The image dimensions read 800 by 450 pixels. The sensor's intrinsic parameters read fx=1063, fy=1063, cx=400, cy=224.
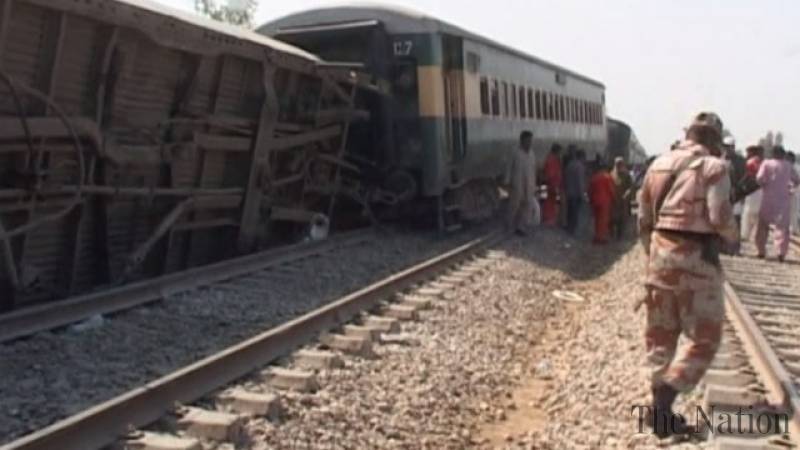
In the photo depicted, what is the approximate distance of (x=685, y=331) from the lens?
5348 millimetres

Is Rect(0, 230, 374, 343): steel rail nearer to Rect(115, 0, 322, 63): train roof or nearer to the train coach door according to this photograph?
Rect(115, 0, 322, 63): train roof

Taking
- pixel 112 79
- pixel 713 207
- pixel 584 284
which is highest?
pixel 112 79

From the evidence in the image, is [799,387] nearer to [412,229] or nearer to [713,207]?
[713,207]

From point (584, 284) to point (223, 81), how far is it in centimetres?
512

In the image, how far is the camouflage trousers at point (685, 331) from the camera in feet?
17.2

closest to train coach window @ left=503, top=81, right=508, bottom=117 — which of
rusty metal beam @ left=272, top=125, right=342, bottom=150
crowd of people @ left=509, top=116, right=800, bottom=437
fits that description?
rusty metal beam @ left=272, top=125, right=342, bottom=150

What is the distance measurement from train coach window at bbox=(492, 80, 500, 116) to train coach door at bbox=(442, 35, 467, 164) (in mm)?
1805

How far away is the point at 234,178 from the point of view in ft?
36.1

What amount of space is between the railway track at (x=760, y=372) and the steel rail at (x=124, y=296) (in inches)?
156

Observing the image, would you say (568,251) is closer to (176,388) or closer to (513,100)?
(513,100)

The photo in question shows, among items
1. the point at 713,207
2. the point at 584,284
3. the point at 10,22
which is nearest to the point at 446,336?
the point at 713,207

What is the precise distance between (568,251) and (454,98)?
309cm

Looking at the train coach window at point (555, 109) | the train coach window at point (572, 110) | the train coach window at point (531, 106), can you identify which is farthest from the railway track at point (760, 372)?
the train coach window at point (572, 110)

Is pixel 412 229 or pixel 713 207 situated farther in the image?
pixel 412 229
